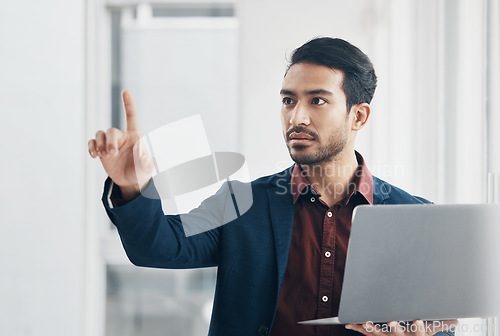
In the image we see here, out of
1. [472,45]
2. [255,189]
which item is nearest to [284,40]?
[472,45]

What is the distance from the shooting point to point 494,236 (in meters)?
0.84

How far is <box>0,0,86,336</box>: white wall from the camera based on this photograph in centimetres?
199

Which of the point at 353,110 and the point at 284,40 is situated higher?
the point at 284,40

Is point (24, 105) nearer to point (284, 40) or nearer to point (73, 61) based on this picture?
point (73, 61)

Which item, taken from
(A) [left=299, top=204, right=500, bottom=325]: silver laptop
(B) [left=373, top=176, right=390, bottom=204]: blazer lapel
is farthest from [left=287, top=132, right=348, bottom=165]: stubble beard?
(A) [left=299, top=204, right=500, bottom=325]: silver laptop

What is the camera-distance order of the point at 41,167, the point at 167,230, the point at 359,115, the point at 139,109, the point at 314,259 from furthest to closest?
the point at 139,109
the point at 41,167
the point at 359,115
the point at 314,259
the point at 167,230

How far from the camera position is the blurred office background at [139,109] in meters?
1.99

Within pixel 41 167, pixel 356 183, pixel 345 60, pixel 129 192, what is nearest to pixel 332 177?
pixel 356 183

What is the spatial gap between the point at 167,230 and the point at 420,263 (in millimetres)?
521

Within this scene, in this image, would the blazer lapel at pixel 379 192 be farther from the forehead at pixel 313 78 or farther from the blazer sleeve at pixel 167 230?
the blazer sleeve at pixel 167 230

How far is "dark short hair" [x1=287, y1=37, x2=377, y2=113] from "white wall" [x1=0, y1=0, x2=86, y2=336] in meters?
1.24

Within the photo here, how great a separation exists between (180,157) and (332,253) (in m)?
1.01

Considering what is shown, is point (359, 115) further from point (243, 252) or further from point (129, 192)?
point (129, 192)

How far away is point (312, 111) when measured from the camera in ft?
3.84
